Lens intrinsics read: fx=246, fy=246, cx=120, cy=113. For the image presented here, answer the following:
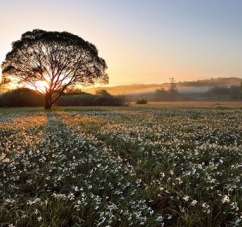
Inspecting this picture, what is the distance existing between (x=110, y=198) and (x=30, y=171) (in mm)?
2110

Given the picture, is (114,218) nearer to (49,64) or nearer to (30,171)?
(30,171)

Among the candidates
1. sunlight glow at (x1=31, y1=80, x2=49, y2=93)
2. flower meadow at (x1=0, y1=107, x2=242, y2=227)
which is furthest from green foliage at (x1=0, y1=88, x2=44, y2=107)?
flower meadow at (x1=0, y1=107, x2=242, y2=227)

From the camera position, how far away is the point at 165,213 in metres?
3.87

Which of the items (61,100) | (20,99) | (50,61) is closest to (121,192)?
(50,61)

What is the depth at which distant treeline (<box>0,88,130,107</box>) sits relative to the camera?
59938 mm

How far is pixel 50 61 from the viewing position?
43.1m

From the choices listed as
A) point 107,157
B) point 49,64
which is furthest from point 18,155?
point 49,64

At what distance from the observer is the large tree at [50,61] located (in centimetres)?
4228

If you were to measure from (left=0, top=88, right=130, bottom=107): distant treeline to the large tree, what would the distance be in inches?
465

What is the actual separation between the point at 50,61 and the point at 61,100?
25.0 m

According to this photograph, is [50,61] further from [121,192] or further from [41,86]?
[121,192]

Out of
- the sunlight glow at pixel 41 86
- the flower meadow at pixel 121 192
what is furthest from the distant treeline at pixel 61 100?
the flower meadow at pixel 121 192

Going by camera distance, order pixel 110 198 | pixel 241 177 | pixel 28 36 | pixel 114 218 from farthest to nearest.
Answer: pixel 28 36 → pixel 241 177 → pixel 110 198 → pixel 114 218

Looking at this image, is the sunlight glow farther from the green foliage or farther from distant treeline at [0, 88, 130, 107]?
the green foliage
